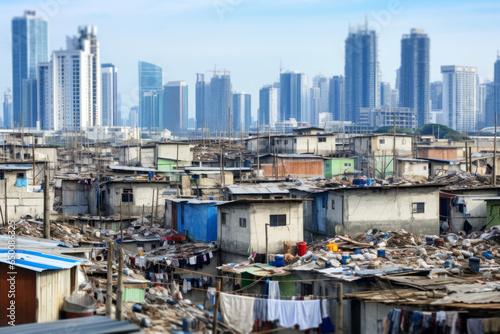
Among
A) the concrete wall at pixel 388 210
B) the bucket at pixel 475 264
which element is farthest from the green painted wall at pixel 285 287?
the concrete wall at pixel 388 210

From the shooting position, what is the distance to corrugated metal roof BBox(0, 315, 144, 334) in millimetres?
9930

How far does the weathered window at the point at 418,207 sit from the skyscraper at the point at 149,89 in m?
148

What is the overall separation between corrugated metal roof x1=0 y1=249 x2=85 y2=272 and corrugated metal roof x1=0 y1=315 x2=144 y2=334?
185 cm

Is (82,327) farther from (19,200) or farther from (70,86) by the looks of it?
(70,86)

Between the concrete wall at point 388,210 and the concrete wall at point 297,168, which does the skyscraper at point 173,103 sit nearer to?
the concrete wall at point 297,168

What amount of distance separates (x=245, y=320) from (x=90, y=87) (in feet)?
494

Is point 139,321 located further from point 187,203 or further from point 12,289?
point 187,203

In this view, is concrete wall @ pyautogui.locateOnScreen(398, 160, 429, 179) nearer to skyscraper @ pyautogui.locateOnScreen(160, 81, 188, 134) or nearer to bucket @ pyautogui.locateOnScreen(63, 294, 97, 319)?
bucket @ pyautogui.locateOnScreen(63, 294, 97, 319)

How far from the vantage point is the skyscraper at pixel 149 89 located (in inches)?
6673

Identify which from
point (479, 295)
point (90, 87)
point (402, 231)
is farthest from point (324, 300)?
point (90, 87)

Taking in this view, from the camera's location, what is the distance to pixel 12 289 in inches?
486

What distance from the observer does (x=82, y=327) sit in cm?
1009

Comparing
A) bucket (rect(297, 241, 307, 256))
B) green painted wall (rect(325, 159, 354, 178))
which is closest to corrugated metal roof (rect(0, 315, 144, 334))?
bucket (rect(297, 241, 307, 256))

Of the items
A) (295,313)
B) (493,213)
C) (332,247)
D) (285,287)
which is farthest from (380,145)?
(295,313)
